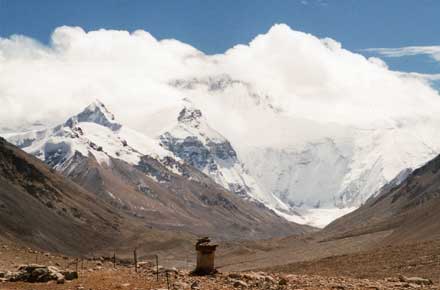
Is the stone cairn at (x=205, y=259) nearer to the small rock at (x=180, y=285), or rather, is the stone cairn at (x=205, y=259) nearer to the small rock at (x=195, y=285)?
the small rock at (x=195, y=285)

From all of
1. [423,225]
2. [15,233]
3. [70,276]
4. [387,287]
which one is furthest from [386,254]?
[15,233]

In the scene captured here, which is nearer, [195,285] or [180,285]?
[195,285]

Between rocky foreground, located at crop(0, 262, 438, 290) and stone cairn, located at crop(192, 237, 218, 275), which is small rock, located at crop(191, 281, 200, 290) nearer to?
rocky foreground, located at crop(0, 262, 438, 290)

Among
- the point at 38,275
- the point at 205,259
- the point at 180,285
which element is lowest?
the point at 180,285

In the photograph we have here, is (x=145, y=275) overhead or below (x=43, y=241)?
below

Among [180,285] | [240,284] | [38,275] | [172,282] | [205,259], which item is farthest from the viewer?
[205,259]

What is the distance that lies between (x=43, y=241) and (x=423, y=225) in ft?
322

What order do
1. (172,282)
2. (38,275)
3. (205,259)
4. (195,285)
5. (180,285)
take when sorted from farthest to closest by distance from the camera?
(205,259)
(38,275)
(172,282)
(180,285)
(195,285)

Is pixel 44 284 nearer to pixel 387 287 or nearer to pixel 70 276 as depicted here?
pixel 70 276

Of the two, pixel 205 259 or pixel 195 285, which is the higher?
pixel 205 259

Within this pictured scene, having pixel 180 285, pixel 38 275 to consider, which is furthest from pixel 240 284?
pixel 38 275

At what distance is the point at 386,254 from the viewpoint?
7400 cm

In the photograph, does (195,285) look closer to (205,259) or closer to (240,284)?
(240,284)

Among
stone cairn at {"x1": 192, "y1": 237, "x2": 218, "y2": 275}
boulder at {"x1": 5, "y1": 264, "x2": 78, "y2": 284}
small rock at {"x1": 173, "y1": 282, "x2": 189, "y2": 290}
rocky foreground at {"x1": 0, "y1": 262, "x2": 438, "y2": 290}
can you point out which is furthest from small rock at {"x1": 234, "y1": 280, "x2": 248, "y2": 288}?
boulder at {"x1": 5, "y1": 264, "x2": 78, "y2": 284}
